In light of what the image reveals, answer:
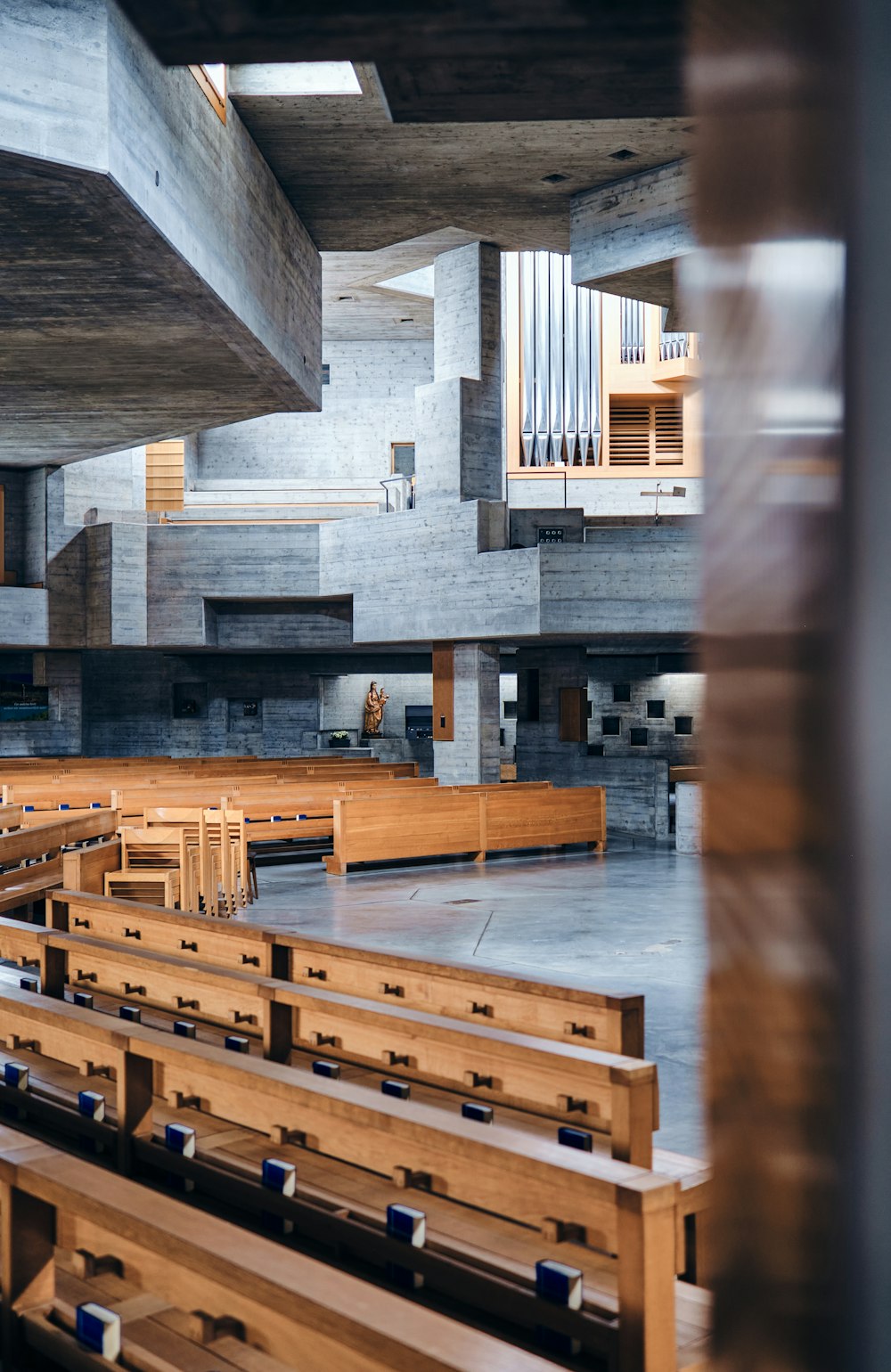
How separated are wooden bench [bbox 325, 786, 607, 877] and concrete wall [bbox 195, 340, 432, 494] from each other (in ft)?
42.5

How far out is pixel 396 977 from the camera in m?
4.59

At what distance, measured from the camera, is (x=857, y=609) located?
0.30 metres

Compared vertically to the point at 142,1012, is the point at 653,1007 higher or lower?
lower

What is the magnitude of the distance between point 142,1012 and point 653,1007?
3091 millimetres

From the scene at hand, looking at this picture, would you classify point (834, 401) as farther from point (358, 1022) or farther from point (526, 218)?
point (526, 218)

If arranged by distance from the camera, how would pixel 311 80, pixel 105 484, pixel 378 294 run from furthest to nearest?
pixel 105 484 → pixel 378 294 → pixel 311 80

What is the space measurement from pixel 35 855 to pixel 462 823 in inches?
231

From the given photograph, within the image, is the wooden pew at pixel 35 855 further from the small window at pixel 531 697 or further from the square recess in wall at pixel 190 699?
the square recess in wall at pixel 190 699

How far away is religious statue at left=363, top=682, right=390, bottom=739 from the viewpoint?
973 inches

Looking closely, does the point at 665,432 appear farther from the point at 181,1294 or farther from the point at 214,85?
the point at 181,1294

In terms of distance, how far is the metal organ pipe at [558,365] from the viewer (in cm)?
2000

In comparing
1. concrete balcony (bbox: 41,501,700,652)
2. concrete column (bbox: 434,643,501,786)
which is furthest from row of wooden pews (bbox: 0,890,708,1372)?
concrete column (bbox: 434,643,501,786)

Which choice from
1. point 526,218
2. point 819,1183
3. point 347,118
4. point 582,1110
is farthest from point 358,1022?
point 526,218

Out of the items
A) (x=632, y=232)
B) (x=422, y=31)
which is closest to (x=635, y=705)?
(x=632, y=232)
